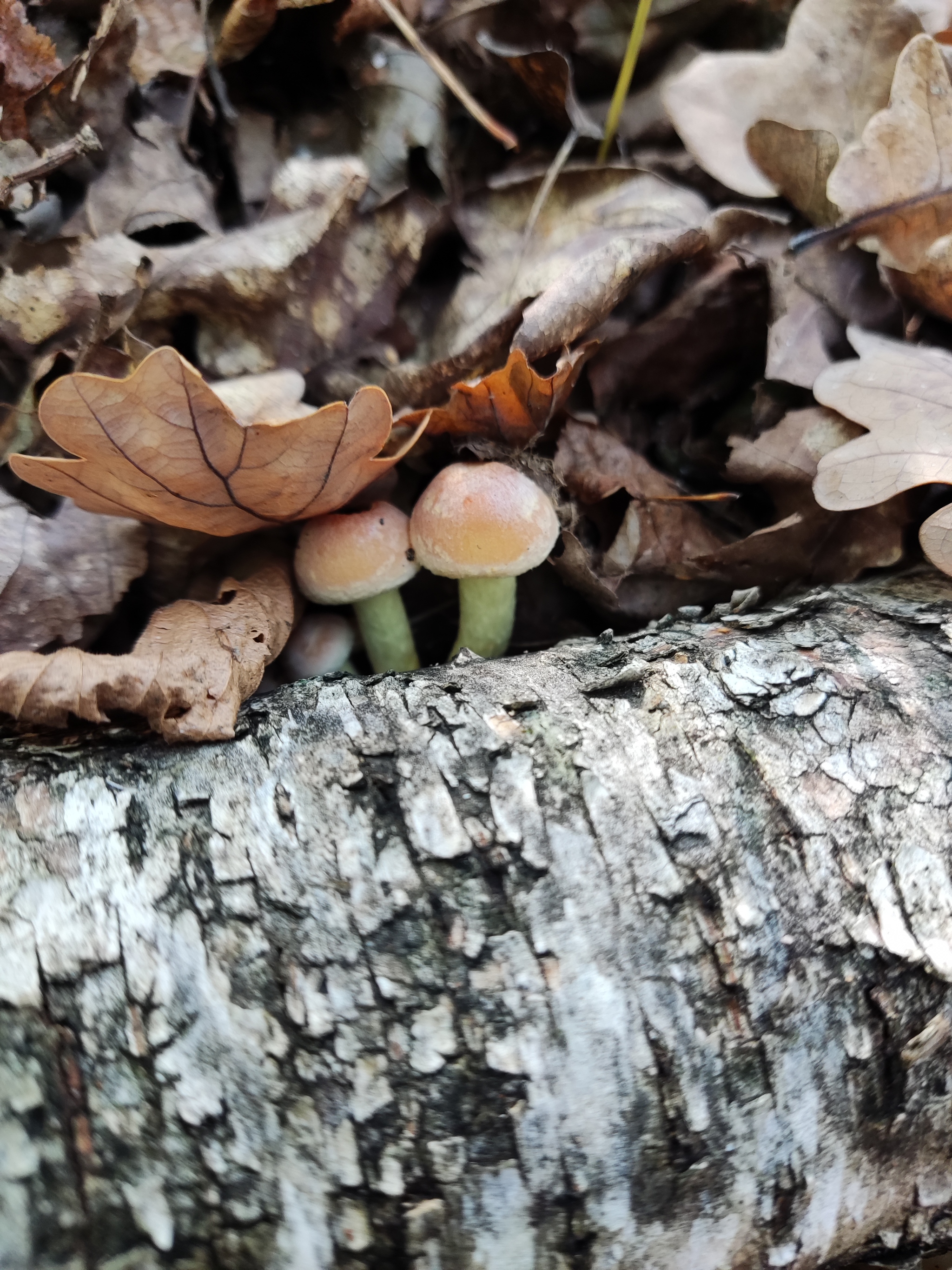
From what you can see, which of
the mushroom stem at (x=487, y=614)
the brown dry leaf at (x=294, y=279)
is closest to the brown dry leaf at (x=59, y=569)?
the brown dry leaf at (x=294, y=279)

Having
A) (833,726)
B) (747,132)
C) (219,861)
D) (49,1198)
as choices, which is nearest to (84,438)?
(219,861)

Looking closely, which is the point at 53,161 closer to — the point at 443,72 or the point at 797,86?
the point at 443,72

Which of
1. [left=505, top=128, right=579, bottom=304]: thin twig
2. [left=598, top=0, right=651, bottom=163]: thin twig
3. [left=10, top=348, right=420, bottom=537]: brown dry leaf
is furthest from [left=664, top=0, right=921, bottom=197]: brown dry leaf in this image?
[left=10, top=348, right=420, bottom=537]: brown dry leaf

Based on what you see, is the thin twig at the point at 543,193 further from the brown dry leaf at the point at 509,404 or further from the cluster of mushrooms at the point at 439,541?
the cluster of mushrooms at the point at 439,541

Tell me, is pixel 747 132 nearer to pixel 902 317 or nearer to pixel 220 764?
pixel 902 317

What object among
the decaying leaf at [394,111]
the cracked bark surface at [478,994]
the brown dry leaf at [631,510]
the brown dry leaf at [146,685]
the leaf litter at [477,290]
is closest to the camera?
the cracked bark surface at [478,994]
